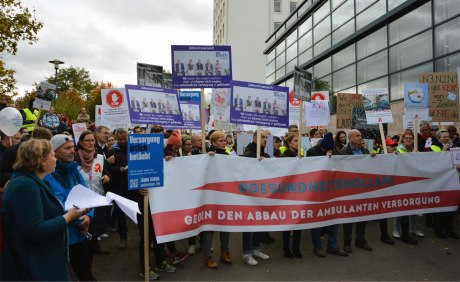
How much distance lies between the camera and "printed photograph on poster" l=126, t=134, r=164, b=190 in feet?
12.4

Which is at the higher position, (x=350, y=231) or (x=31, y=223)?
(x=31, y=223)

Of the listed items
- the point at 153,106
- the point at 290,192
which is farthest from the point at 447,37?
the point at 153,106

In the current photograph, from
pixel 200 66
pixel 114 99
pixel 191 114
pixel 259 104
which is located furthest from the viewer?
pixel 191 114

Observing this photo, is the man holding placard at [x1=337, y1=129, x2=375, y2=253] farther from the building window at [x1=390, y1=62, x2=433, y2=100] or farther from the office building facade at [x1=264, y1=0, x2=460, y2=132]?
the building window at [x1=390, y1=62, x2=433, y2=100]

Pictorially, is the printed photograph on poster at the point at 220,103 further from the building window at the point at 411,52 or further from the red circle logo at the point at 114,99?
the building window at the point at 411,52

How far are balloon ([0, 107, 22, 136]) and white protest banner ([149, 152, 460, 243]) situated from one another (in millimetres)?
2060

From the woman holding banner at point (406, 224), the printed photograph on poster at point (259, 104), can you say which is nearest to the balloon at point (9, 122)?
the printed photograph on poster at point (259, 104)

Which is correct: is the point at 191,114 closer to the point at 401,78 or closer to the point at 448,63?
the point at 448,63

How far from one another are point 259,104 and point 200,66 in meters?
1.08

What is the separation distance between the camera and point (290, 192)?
16.1 feet

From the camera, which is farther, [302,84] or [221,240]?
[302,84]

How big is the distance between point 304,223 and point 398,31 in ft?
40.4

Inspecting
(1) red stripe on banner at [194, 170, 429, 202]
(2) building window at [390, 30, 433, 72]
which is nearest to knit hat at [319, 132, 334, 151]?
(1) red stripe on banner at [194, 170, 429, 202]

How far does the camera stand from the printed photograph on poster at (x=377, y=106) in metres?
6.22
